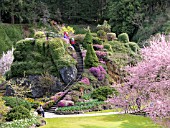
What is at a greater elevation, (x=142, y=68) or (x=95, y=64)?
(x=95, y=64)

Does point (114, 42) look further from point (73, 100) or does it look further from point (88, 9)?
point (88, 9)

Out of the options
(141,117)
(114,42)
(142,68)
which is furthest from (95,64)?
(142,68)

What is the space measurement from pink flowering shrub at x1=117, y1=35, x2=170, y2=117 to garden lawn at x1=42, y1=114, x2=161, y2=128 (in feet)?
8.57

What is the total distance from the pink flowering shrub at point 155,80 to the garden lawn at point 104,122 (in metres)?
2.61

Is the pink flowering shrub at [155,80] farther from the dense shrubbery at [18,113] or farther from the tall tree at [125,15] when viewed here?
the tall tree at [125,15]

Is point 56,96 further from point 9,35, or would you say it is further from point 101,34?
Answer: point 9,35

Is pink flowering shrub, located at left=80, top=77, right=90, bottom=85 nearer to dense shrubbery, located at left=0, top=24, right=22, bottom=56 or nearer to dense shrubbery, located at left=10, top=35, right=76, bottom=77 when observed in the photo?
dense shrubbery, located at left=10, top=35, right=76, bottom=77

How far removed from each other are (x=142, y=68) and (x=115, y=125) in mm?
4421

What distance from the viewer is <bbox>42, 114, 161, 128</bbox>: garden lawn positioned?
18359 mm

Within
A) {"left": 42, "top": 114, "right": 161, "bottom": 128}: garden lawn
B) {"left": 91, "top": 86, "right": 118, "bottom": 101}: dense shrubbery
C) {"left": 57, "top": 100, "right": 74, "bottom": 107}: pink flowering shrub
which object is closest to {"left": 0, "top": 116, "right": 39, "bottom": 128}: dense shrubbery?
{"left": 42, "top": 114, "right": 161, "bottom": 128}: garden lawn

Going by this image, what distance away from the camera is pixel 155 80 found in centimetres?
1548

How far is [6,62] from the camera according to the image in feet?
129

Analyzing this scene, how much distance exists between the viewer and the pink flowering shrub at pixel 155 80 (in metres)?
13.0

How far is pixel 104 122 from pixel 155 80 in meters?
5.41
